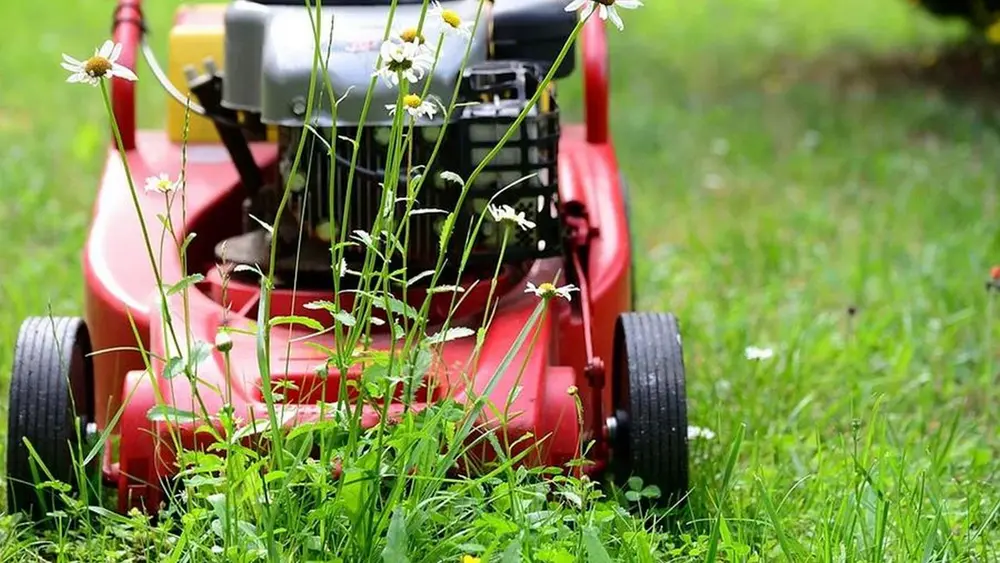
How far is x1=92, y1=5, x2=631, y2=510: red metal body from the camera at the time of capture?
1.85 m

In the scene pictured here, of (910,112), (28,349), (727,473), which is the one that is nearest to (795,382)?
(727,473)

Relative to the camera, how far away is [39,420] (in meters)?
1.87

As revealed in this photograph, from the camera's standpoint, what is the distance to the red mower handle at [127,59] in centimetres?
250

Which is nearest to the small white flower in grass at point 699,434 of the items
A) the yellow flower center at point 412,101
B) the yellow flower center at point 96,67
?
the yellow flower center at point 412,101

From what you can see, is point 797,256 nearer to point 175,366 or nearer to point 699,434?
point 699,434

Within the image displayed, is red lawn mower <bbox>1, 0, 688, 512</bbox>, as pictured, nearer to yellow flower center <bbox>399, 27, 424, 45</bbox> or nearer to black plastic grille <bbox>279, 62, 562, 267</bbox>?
black plastic grille <bbox>279, 62, 562, 267</bbox>

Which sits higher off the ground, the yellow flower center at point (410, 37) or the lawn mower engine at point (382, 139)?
the yellow flower center at point (410, 37)

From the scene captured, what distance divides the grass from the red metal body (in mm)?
177

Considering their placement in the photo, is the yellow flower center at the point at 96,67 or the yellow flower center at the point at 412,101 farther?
the yellow flower center at the point at 412,101

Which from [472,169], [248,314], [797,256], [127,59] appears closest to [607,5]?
[472,169]

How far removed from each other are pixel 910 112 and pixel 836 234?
4.61ft

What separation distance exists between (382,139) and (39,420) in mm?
563

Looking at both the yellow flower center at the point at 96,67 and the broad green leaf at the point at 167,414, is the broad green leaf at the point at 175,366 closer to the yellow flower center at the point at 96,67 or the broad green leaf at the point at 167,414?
the broad green leaf at the point at 167,414

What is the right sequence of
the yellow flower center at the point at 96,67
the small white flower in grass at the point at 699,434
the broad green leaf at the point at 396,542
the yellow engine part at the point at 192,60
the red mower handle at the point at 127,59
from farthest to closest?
the yellow engine part at the point at 192,60 → the red mower handle at the point at 127,59 → the small white flower in grass at the point at 699,434 → the broad green leaf at the point at 396,542 → the yellow flower center at the point at 96,67
